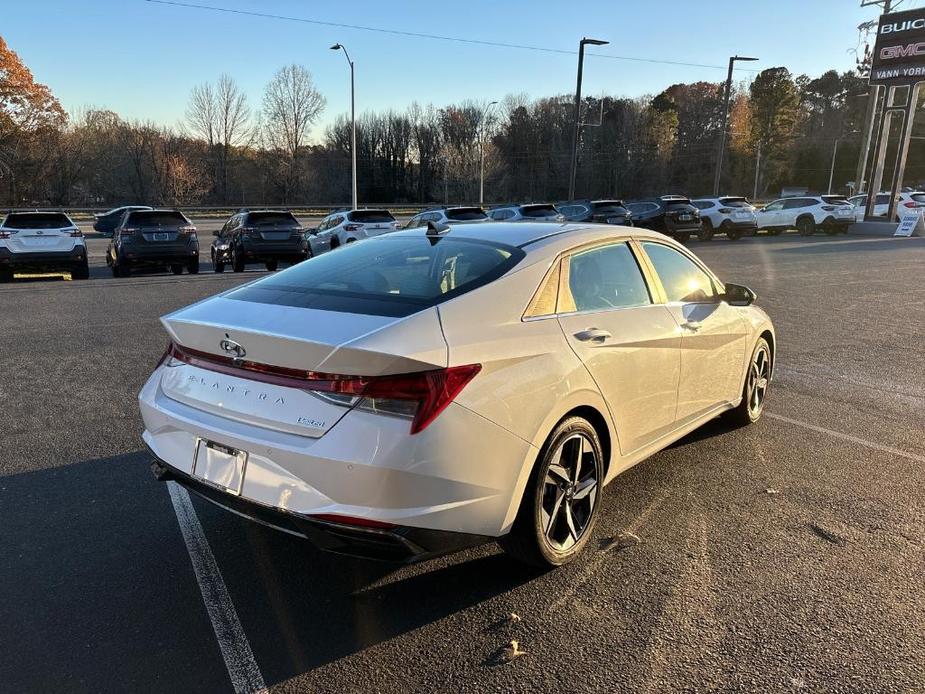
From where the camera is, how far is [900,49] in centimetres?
2675

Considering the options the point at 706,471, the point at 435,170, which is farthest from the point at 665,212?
the point at 435,170

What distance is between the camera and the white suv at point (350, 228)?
2059cm

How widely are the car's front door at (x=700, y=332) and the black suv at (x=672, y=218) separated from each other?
23379 millimetres

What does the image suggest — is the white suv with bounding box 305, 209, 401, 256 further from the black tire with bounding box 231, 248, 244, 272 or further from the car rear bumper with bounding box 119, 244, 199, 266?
the car rear bumper with bounding box 119, 244, 199, 266

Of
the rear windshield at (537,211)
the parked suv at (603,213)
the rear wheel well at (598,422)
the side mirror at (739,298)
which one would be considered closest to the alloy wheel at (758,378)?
the side mirror at (739,298)

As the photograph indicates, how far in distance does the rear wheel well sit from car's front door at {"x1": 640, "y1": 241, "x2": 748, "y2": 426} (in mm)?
835

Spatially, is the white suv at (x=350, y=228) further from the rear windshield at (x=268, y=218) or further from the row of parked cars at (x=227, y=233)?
the rear windshield at (x=268, y=218)

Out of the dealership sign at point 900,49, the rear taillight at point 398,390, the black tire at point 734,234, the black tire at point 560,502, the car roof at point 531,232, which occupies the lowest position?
the black tire at point 560,502

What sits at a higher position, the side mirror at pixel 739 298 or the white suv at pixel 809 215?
the white suv at pixel 809 215

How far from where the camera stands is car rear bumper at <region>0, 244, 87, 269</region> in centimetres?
1429

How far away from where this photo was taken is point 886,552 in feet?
10.9

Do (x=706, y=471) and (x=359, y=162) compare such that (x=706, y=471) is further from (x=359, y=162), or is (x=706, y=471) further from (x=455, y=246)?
(x=359, y=162)

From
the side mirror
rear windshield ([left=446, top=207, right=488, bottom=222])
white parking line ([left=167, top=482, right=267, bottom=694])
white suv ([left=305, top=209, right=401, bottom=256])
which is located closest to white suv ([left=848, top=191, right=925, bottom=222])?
rear windshield ([left=446, top=207, right=488, bottom=222])

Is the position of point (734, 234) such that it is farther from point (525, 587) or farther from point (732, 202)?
point (525, 587)
